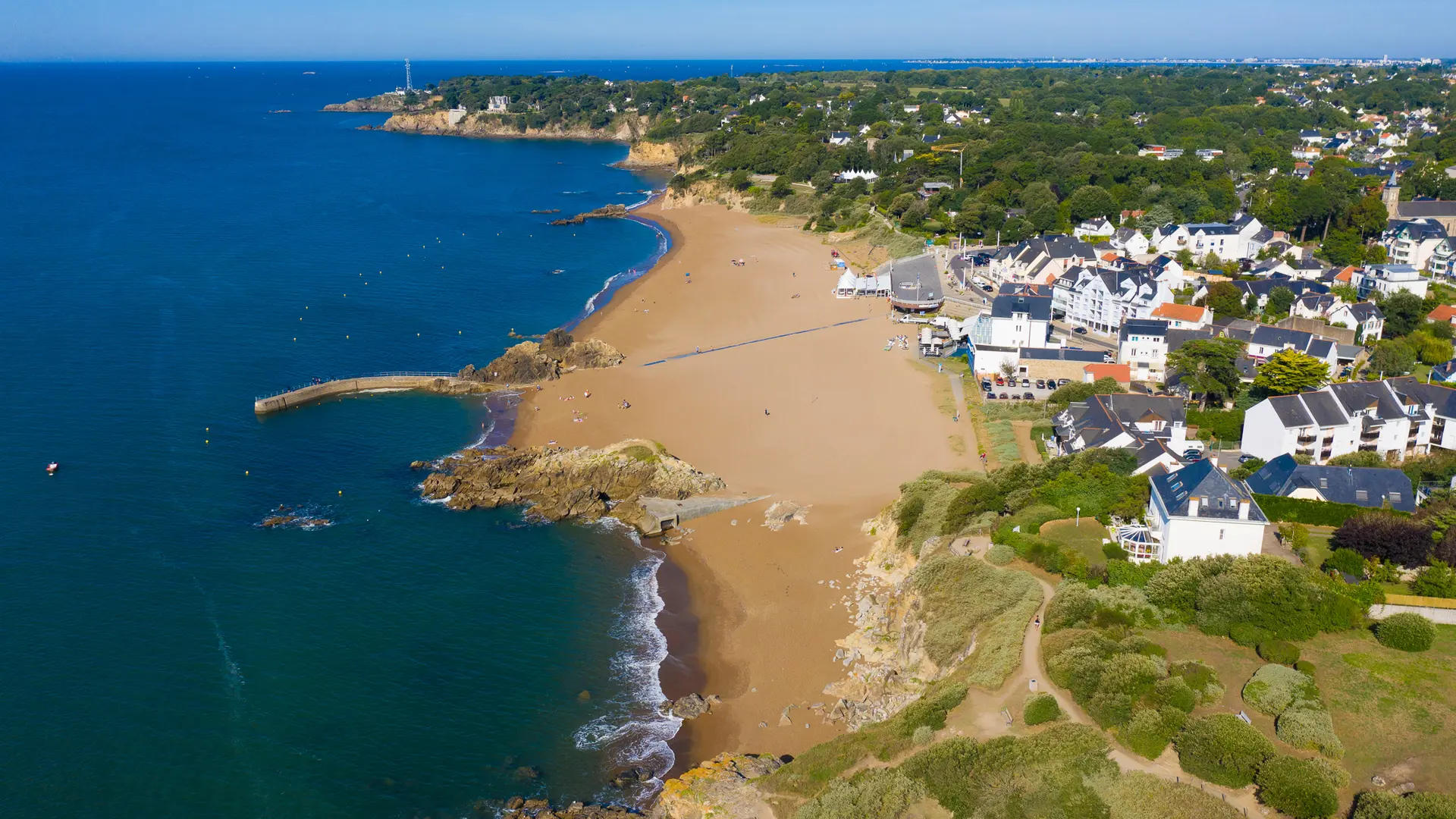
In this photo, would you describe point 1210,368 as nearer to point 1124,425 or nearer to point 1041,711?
point 1124,425

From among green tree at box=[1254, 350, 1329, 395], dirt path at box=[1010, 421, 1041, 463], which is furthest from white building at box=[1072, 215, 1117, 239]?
dirt path at box=[1010, 421, 1041, 463]

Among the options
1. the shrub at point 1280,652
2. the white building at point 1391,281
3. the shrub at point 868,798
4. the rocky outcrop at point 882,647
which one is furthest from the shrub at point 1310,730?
the white building at point 1391,281

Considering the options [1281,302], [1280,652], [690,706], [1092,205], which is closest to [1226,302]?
[1281,302]

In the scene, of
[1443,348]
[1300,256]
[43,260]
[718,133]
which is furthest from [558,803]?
[718,133]

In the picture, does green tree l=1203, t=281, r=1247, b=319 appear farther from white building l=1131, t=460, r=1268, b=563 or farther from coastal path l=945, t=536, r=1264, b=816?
coastal path l=945, t=536, r=1264, b=816

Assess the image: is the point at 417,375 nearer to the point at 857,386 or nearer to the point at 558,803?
the point at 857,386

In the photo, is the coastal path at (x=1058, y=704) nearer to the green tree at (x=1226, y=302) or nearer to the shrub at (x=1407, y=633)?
the shrub at (x=1407, y=633)
